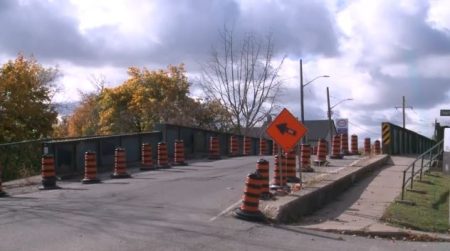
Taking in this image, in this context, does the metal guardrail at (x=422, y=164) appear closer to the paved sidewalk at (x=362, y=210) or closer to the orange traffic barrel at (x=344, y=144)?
the paved sidewalk at (x=362, y=210)

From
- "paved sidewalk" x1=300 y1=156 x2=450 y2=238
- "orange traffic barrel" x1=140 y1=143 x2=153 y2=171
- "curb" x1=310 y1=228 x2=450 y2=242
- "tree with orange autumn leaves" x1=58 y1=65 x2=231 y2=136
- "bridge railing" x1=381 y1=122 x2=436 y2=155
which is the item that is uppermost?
"tree with orange autumn leaves" x1=58 y1=65 x2=231 y2=136

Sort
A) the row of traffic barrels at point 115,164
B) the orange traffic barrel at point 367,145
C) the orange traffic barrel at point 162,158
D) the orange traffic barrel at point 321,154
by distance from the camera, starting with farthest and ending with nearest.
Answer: the orange traffic barrel at point 367,145
the orange traffic barrel at point 162,158
the orange traffic barrel at point 321,154
the row of traffic barrels at point 115,164

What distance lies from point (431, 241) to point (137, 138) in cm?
2042

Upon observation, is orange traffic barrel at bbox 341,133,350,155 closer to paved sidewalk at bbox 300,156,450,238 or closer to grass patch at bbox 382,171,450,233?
paved sidewalk at bbox 300,156,450,238

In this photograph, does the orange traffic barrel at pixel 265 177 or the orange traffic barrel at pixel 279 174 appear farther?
the orange traffic barrel at pixel 279 174

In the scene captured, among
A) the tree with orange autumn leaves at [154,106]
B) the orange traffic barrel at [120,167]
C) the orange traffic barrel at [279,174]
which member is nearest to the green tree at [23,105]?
the tree with orange autumn leaves at [154,106]

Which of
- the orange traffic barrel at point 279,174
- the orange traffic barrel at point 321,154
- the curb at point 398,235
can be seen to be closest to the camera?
the curb at point 398,235

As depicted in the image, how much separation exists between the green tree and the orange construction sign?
3025 centimetres

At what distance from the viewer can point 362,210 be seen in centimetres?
1546

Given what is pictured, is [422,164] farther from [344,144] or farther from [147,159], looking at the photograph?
[147,159]

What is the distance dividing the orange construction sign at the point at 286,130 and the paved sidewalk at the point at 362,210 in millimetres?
1883

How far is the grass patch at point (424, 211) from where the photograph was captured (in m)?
13.9

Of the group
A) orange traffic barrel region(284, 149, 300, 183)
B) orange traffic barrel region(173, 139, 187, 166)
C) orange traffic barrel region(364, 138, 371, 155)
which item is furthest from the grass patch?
orange traffic barrel region(364, 138, 371, 155)

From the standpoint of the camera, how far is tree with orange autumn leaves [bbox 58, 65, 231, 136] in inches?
2297
